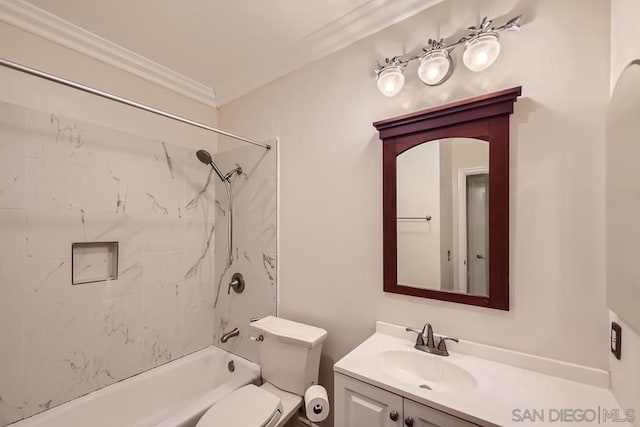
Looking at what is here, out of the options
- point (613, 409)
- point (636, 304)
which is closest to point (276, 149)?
point (636, 304)

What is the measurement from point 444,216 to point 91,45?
7.59 feet

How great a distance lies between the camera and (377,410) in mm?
976

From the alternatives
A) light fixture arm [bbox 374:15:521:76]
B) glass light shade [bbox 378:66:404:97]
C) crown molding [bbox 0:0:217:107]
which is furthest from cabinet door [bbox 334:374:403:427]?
crown molding [bbox 0:0:217:107]

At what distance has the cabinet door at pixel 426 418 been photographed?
819 millimetres

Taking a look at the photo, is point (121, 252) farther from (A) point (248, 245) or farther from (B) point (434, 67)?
(B) point (434, 67)

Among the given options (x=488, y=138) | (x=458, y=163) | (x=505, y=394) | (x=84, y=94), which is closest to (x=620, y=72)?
(x=488, y=138)

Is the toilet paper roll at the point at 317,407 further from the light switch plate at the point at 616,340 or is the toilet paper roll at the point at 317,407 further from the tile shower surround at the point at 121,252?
the light switch plate at the point at 616,340

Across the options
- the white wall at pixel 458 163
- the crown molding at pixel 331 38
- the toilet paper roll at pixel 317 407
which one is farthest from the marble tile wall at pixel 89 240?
the white wall at pixel 458 163

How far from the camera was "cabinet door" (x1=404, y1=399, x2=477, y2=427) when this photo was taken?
2.69ft

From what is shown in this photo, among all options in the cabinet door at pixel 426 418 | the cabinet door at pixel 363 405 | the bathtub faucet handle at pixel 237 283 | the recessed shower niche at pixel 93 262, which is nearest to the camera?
the cabinet door at pixel 426 418

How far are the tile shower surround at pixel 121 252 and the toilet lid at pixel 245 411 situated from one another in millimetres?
598

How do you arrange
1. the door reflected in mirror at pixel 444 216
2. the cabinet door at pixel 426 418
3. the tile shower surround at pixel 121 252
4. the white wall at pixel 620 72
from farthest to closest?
the tile shower surround at pixel 121 252
the door reflected in mirror at pixel 444 216
the cabinet door at pixel 426 418
the white wall at pixel 620 72

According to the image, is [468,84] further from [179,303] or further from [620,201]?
[179,303]

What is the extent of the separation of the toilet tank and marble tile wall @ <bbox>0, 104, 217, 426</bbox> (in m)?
0.88
